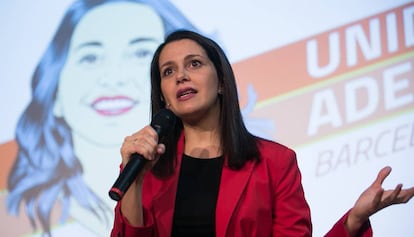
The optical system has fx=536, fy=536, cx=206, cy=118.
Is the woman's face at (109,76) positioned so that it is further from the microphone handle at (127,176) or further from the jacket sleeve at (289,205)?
the microphone handle at (127,176)

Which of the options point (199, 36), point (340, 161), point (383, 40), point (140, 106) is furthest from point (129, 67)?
point (383, 40)

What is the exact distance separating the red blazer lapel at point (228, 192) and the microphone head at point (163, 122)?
0.78 ft

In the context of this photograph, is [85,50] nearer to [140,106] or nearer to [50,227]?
[140,106]

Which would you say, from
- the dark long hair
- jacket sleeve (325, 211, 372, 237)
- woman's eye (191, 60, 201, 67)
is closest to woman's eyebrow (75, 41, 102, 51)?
the dark long hair

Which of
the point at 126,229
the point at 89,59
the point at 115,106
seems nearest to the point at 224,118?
the point at 126,229

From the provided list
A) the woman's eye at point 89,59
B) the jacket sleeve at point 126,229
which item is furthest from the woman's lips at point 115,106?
the jacket sleeve at point 126,229

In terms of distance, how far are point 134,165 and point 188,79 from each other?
41 cm

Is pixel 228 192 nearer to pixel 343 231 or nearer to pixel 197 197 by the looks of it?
pixel 197 197

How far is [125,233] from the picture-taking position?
1.32 meters

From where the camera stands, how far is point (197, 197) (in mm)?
1471

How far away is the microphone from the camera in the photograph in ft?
3.71

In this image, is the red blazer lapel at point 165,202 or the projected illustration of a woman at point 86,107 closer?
the red blazer lapel at point 165,202

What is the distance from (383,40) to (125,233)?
5.35 ft

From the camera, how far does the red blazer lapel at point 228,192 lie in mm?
1393
